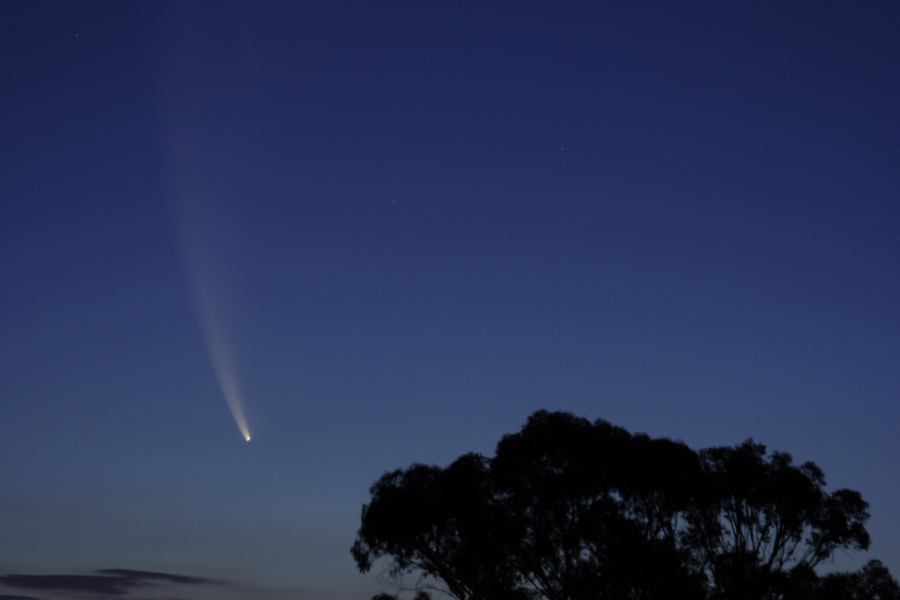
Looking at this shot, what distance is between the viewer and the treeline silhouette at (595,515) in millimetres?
41438

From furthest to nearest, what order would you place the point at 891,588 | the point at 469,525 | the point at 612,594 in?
the point at 891,588, the point at 469,525, the point at 612,594

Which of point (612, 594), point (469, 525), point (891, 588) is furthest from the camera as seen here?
point (891, 588)

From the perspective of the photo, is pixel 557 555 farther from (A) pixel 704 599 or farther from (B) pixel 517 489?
(A) pixel 704 599

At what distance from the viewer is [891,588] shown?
45906 mm

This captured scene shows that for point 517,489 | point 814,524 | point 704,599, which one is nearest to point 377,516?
point 517,489

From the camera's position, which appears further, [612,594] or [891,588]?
[891,588]

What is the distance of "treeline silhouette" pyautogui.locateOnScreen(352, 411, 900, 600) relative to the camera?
4144 cm

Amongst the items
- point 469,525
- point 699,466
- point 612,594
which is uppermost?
point 699,466

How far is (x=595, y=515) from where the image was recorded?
1630 inches

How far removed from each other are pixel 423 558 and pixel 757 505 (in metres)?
17.9

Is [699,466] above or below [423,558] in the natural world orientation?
above

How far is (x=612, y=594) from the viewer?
131 feet

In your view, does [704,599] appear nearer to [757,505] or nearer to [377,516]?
[757,505]

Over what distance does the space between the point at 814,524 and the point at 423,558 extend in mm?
20794
